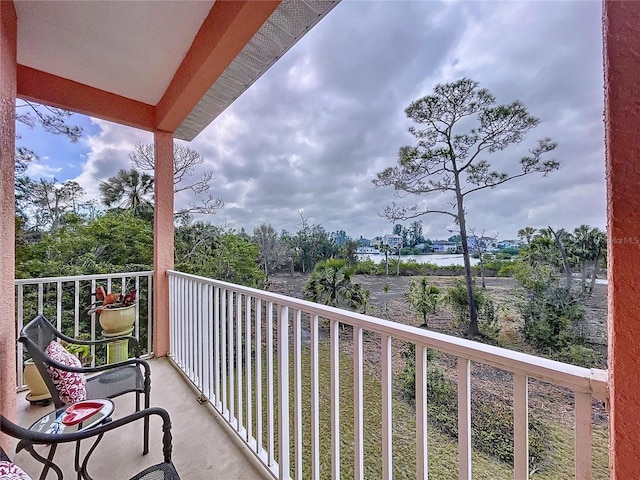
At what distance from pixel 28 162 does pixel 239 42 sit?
373 cm

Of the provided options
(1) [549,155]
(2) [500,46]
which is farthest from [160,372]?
(2) [500,46]

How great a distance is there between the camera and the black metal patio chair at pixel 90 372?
1477 millimetres

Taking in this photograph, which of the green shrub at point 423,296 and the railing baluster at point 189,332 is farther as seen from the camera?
the railing baluster at point 189,332

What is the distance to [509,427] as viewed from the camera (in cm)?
137

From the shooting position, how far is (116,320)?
2.77 m

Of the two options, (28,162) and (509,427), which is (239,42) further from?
(28,162)

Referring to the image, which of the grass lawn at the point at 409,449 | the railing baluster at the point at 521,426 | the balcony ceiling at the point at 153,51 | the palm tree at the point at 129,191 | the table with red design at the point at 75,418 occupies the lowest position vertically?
the grass lawn at the point at 409,449

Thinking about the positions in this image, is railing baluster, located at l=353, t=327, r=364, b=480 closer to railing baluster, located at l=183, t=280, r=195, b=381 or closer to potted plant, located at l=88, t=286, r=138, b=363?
railing baluster, located at l=183, t=280, r=195, b=381

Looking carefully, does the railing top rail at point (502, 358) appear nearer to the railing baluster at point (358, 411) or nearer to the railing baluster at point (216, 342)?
the railing baluster at point (358, 411)

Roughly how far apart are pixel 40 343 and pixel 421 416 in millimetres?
2071

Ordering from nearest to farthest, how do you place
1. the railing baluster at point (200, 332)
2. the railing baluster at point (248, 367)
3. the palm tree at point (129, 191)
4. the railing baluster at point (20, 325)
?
the railing baluster at point (248, 367) < the railing baluster at point (200, 332) < the railing baluster at point (20, 325) < the palm tree at point (129, 191)

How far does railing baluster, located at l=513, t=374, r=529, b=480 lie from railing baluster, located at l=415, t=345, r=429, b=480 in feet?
0.85

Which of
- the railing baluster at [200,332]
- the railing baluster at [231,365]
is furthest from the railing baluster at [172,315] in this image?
the railing baluster at [231,365]

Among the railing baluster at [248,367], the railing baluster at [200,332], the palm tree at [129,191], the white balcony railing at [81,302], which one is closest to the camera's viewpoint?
the railing baluster at [248,367]
